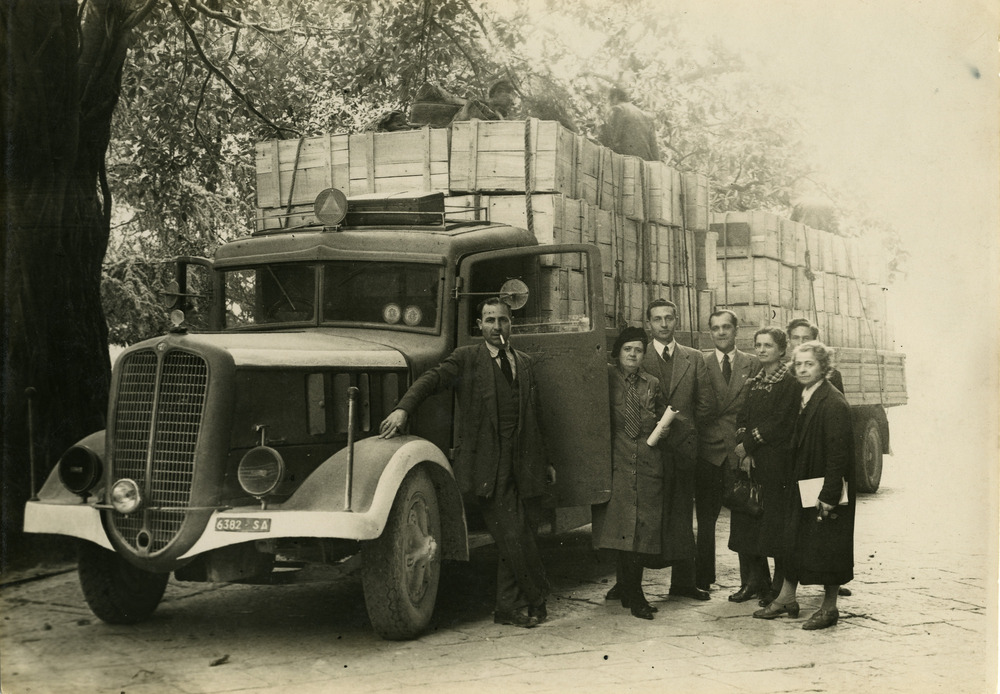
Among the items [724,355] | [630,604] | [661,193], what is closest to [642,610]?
[630,604]

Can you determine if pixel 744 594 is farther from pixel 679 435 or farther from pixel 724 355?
pixel 724 355

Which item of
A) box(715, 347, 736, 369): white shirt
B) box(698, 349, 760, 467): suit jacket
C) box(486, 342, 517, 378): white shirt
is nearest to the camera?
box(486, 342, 517, 378): white shirt

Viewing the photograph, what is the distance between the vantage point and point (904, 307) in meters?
8.17

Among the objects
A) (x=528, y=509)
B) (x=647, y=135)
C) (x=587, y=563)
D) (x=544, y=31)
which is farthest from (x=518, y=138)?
(x=587, y=563)

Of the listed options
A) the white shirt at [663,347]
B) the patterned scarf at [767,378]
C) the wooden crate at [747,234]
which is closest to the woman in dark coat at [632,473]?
the white shirt at [663,347]

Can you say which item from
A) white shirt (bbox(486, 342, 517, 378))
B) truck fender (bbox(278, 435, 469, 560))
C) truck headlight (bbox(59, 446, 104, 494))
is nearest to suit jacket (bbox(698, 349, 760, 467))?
white shirt (bbox(486, 342, 517, 378))

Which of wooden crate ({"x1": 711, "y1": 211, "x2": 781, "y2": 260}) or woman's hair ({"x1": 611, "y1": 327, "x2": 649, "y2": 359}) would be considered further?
wooden crate ({"x1": 711, "y1": 211, "x2": 781, "y2": 260})

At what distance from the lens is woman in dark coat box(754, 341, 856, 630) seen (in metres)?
5.98

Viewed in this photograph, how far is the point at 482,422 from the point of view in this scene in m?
6.12

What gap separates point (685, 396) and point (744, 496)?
0.73 meters

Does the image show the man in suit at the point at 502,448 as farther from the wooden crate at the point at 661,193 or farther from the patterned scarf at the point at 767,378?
the wooden crate at the point at 661,193

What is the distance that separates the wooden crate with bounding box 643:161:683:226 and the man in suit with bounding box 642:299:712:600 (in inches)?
74.9

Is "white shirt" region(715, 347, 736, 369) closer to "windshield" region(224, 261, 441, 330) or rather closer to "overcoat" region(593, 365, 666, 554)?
"overcoat" region(593, 365, 666, 554)

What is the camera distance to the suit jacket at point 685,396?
21.9 ft
